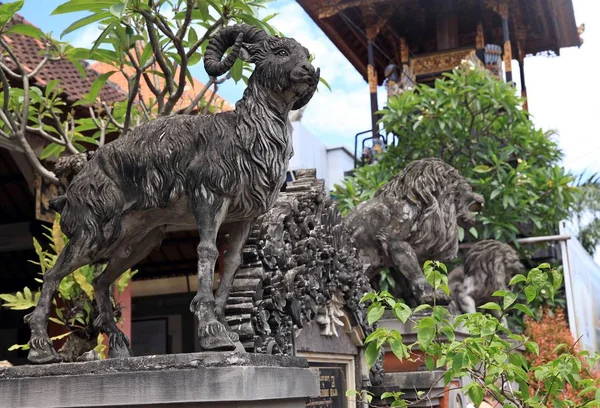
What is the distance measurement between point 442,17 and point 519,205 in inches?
268

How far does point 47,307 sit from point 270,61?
1393 mm

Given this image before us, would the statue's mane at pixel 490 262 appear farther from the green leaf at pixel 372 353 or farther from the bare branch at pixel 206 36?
the green leaf at pixel 372 353

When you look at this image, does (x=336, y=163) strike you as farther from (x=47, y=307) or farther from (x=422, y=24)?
(x=47, y=307)

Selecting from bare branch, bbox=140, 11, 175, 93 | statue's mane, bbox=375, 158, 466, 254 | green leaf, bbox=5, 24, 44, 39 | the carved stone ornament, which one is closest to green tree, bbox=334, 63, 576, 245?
statue's mane, bbox=375, 158, 466, 254

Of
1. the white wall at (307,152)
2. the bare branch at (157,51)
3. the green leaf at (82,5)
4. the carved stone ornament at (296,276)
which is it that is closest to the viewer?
the carved stone ornament at (296,276)

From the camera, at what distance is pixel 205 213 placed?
123 inches

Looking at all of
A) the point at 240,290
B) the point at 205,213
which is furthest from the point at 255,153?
the point at 240,290

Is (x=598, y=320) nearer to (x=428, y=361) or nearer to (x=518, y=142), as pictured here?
(x=518, y=142)

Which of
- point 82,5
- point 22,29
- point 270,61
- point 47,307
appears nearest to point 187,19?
point 82,5

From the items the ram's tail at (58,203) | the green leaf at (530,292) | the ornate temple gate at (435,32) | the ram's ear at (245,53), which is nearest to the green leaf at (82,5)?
the ram's ear at (245,53)

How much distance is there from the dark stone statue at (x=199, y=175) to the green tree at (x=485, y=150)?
5.94 metres

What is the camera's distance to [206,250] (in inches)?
122

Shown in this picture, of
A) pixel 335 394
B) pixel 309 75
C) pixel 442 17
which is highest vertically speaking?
pixel 442 17

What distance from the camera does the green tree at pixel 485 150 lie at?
910 centimetres
